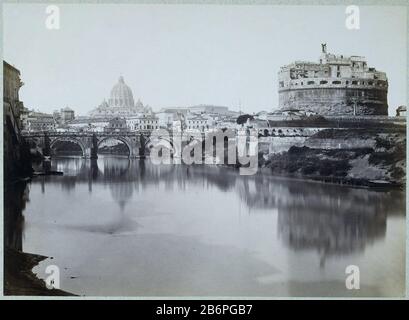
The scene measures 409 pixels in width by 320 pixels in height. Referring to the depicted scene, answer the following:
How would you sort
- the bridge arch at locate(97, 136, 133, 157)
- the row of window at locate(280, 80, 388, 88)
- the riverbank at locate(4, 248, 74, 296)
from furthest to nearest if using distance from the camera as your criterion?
the bridge arch at locate(97, 136, 133, 157)
the row of window at locate(280, 80, 388, 88)
the riverbank at locate(4, 248, 74, 296)

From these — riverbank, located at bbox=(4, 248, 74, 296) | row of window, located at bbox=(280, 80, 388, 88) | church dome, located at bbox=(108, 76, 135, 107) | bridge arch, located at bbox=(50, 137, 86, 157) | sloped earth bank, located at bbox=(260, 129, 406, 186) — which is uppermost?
row of window, located at bbox=(280, 80, 388, 88)

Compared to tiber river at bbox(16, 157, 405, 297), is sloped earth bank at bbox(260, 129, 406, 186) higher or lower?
higher

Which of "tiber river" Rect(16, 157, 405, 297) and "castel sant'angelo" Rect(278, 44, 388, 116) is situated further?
"castel sant'angelo" Rect(278, 44, 388, 116)

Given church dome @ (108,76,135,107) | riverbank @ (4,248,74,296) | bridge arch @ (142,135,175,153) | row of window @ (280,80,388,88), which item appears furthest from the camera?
bridge arch @ (142,135,175,153)

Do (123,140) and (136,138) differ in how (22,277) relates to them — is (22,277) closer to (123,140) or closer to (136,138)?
(136,138)

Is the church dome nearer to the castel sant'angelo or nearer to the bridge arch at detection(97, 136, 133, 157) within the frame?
the castel sant'angelo

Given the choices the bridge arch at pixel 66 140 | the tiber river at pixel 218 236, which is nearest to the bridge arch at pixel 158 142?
the tiber river at pixel 218 236

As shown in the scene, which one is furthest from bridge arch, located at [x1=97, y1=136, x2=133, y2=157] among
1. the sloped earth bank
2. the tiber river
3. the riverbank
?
the riverbank
